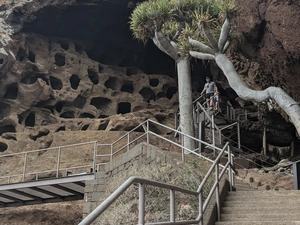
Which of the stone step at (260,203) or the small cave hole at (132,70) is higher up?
the small cave hole at (132,70)

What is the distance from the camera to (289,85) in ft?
39.1

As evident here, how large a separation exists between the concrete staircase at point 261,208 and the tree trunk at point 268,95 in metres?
1.37

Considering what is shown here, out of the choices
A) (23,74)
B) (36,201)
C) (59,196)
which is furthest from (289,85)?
(23,74)

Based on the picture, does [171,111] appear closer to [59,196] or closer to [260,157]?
[260,157]

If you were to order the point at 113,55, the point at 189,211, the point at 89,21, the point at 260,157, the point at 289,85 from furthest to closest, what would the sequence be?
the point at 113,55 < the point at 89,21 < the point at 260,157 < the point at 289,85 < the point at 189,211

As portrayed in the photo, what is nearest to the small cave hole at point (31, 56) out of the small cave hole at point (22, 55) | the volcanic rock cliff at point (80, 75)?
the volcanic rock cliff at point (80, 75)

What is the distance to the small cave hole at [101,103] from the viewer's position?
977 inches

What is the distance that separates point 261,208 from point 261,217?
47 centimetres

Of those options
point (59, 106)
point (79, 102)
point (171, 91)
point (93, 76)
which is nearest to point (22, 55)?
point (59, 106)

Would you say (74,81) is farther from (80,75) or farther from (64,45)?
(64,45)

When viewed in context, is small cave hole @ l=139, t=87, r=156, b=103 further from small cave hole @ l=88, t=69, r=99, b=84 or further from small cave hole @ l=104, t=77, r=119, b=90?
small cave hole @ l=88, t=69, r=99, b=84

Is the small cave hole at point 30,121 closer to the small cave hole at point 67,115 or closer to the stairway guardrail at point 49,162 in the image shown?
the small cave hole at point 67,115

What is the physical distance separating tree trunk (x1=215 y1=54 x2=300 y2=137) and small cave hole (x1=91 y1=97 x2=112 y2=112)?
15.6 metres

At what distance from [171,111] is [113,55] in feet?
24.0
